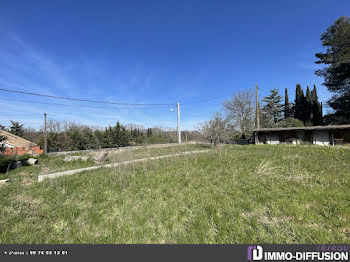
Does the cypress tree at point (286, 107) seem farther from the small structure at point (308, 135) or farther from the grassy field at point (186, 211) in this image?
the grassy field at point (186, 211)

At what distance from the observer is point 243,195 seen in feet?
10.9

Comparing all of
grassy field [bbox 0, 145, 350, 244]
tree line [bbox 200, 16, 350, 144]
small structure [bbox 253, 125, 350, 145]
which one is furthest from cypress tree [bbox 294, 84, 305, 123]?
grassy field [bbox 0, 145, 350, 244]

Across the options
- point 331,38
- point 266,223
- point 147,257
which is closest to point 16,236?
point 147,257

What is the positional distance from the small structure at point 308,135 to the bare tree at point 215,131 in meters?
10.1

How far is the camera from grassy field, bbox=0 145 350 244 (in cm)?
209

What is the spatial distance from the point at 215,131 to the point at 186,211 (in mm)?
12339

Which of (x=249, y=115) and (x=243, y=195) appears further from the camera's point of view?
(x=249, y=115)

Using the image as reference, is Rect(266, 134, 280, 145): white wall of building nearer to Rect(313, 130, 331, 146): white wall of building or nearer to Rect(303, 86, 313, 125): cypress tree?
Rect(313, 130, 331, 146): white wall of building

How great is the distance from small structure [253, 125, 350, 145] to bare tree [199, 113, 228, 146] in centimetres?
1008

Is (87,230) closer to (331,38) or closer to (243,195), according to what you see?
(243,195)

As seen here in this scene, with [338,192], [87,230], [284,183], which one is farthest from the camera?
[284,183]

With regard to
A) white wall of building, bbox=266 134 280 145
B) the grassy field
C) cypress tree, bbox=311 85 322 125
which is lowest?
the grassy field

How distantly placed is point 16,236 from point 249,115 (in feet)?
107

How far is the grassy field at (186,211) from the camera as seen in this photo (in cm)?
209
